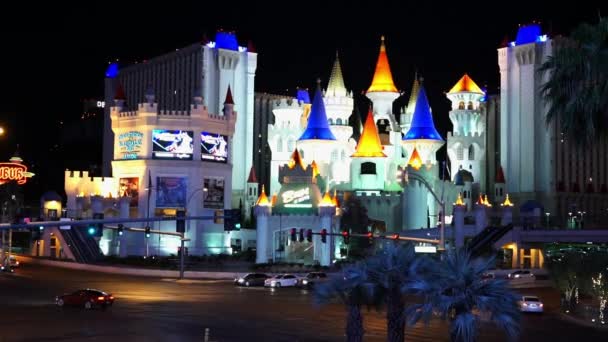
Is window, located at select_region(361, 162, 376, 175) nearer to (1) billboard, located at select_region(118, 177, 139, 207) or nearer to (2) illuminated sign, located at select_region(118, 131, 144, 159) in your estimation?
(2) illuminated sign, located at select_region(118, 131, 144, 159)

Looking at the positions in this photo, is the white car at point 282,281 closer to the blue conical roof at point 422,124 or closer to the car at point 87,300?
the car at point 87,300

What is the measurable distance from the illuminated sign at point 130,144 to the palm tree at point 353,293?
204ft

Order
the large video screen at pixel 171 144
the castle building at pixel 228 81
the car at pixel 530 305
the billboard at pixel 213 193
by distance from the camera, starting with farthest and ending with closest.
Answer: the castle building at pixel 228 81
the billboard at pixel 213 193
the large video screen at pixel 171 144
the car at pixel 530 305

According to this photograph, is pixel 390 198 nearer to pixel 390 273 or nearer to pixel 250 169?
pixel 250 169

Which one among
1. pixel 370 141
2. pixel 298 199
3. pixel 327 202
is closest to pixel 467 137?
pixel 370 141

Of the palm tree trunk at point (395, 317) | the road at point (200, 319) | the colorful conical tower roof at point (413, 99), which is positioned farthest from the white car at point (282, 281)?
→ the colorful conical tower roof at point (413, 99)

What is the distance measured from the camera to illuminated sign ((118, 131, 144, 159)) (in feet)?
283

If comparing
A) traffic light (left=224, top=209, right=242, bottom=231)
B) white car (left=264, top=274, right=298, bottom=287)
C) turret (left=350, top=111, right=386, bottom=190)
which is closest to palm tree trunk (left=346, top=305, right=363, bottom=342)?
traffic light (left=224, top=209, right=242, bottom=231)

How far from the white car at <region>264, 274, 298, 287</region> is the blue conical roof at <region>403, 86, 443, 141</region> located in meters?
39.9

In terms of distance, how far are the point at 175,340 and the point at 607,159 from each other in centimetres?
9280

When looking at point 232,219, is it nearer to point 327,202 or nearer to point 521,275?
point 521,275

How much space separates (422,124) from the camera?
101250 millimetres

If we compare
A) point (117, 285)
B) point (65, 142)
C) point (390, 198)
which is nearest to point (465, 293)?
point (117, 285)

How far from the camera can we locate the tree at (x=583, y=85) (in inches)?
1319
